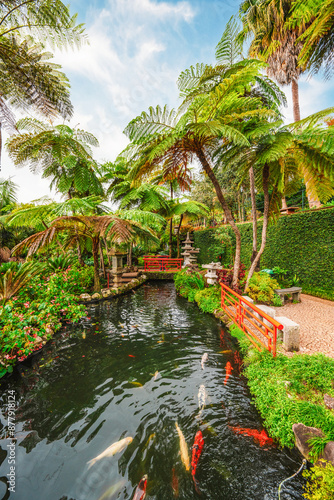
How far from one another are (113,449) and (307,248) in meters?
6.69

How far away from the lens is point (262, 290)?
5266mm

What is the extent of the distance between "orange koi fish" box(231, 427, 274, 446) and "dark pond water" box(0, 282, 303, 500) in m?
0.05

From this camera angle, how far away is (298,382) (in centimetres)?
237

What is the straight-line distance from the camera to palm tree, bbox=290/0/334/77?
8.87ft

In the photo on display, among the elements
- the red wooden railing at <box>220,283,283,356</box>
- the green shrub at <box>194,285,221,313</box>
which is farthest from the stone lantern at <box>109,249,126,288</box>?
the red wooden railing at <box>220,283,283,356</box>

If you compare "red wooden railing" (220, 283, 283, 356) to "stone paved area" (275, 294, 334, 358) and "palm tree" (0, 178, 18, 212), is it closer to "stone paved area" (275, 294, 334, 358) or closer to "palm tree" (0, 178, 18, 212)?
"stone paved area" (275, 294, 334, 358)

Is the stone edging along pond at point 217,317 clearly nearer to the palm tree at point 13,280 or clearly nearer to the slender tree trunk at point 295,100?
the palm tree at point 13,280

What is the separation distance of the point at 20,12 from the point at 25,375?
19.7ft

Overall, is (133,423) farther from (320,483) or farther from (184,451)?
(320,483)

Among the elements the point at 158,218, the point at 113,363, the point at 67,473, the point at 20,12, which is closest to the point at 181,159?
the point at 158,218

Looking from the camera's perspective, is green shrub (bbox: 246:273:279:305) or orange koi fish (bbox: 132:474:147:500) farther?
green shrub (bbox: 246:273:279:305)

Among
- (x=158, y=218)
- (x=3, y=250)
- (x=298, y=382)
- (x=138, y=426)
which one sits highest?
(x=158, y=218)

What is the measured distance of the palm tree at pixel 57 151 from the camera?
5.98 meters

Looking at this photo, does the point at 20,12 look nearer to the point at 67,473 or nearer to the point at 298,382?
the point at 67,473
